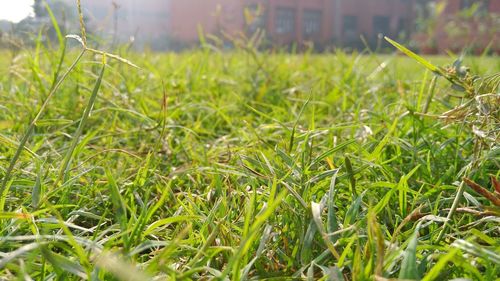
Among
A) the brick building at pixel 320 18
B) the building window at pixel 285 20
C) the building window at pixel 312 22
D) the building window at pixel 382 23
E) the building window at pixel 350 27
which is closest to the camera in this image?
the brick building at pixel 320 18

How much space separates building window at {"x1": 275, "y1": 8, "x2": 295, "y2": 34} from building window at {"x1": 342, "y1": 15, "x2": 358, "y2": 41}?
10.9 feet

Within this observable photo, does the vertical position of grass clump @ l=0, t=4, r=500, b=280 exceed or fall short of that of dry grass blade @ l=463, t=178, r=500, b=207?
it falls short

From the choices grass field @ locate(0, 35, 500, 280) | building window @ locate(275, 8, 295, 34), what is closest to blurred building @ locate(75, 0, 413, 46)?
building window @ locate(275, 8, 295, 34)

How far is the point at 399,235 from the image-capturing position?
56cm

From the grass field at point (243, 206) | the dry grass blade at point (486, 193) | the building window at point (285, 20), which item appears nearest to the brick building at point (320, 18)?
the building window at point (285, 20)

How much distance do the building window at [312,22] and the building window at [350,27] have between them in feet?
5.56

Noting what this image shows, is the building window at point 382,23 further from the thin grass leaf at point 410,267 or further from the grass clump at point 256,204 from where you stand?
the thin grass leaf at point 410,267

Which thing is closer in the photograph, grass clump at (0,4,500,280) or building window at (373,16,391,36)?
grass clump at (0,4,500,280)

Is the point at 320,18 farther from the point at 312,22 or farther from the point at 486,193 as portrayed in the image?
the point at 486,193

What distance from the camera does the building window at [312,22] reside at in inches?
1022

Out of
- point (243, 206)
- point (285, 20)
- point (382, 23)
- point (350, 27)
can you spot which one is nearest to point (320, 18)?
point (285, 20)

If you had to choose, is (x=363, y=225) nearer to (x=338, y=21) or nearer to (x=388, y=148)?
(x=388, y=148)

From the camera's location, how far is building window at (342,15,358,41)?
88.8 ft

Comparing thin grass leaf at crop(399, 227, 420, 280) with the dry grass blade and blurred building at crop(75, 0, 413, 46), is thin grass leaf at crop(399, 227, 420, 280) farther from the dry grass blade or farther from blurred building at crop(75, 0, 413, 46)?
blurred building at crop(75, 0, 413, 46)
